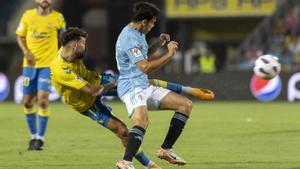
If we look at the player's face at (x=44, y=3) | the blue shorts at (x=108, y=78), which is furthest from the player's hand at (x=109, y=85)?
the player's face at (x=44, y=3)

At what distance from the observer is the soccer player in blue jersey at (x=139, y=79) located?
9.45m

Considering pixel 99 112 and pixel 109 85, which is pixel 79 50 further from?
pixel 99 112

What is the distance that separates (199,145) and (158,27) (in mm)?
18146

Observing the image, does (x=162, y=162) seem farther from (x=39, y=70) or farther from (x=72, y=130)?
(x=72, y=130)

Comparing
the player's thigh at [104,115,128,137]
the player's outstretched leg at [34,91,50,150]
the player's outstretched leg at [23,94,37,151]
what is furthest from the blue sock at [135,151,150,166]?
the player's outstretched leg at [23,94,37,151]

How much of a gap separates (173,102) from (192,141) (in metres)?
3.88

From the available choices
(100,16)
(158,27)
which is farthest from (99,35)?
(158,27)

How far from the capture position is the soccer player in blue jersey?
9.45m

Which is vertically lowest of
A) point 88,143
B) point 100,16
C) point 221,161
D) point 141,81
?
point 100,16

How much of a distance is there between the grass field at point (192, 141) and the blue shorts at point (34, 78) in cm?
91

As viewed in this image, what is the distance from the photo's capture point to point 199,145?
1319cm

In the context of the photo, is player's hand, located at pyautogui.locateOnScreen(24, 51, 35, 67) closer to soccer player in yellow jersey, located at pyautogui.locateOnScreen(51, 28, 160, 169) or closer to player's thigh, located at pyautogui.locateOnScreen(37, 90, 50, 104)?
player's thigh, located at pyautogui.locateOnScreen(37, 90, 50, 104)

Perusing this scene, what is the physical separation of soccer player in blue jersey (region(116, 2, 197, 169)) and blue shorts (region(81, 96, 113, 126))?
439 millimetres

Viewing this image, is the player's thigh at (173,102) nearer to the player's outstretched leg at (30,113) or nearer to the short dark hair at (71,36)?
the short dark hair at (71,36)
